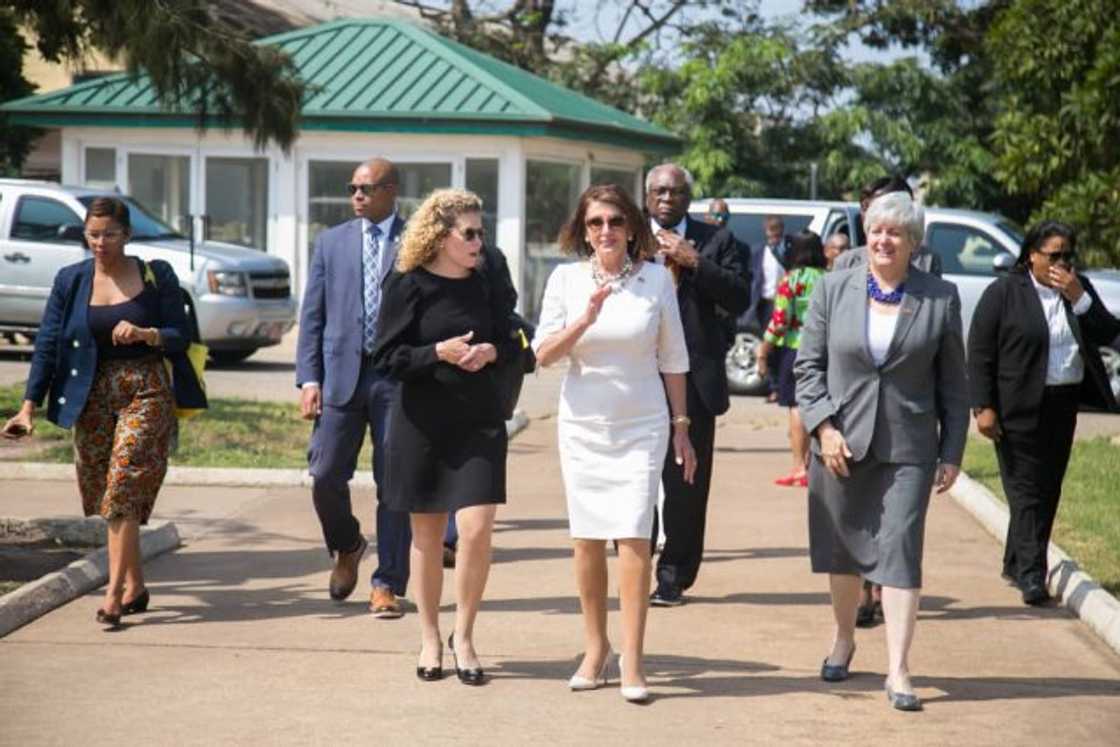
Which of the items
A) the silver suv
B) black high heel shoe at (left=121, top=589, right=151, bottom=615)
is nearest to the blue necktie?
black high heel shoe at (left=121, top=589, right=151, bottom=615)

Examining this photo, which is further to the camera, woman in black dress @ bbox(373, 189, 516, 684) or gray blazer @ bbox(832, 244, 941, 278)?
gray blazer @ bbox(832, 244, 941, 278)

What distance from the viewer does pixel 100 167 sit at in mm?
27906

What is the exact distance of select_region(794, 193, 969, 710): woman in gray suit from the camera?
7.26m

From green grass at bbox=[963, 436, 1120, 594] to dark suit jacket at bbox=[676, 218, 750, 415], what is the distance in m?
2.18

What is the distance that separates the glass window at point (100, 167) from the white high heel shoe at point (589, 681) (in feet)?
71.4

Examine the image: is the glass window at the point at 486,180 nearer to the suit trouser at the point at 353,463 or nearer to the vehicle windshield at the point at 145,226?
the vehicle windshield at the point at 145,226

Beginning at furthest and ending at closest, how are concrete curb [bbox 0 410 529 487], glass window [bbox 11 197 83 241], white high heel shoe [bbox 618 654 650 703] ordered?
glass window [bbox 11 197 83 241] < concrete curb [bbox 0 410 529 487] < white high heel shoe [bbox 618 654 650 703]

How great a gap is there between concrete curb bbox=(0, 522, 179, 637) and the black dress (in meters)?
1.82

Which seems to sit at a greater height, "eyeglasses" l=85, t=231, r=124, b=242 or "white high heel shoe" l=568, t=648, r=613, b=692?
"eyeglasses" l=85, t=231, r=124, b=242

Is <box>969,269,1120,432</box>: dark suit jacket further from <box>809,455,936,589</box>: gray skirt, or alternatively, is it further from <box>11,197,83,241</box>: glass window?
<box>11,197,83,241</box>: glass window

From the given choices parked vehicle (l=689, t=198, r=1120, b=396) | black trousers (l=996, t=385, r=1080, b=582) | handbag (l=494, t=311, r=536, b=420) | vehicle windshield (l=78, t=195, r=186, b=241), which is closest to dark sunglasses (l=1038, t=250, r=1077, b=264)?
black trousers (l=996, t=385, r=1080, b=582)

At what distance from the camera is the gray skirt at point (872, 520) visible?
721 centimetres

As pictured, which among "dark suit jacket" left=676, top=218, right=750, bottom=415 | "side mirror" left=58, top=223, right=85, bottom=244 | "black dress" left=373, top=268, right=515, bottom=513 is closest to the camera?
"black dress" left=373, top=268, right=515, bottom=513

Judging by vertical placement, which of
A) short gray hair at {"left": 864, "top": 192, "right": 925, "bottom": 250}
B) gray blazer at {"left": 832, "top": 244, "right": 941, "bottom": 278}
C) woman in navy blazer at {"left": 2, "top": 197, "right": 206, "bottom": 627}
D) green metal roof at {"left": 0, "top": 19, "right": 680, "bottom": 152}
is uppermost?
green metal roof at {"left": 0, "top": 19, "right": 680, "bottom": 152}
